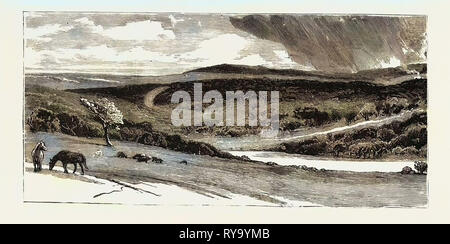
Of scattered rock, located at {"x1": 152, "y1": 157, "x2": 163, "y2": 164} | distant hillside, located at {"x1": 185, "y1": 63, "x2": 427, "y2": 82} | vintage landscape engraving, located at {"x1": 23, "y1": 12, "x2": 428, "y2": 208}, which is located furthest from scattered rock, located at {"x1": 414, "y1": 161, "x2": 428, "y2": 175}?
scattered rock, located at {"x1": 152, "y1": 157, "x2": 163, "y2": 164}

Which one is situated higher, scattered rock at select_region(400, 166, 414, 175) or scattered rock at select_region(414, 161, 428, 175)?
scattered rock at select_region(414, 161, 428, 175)

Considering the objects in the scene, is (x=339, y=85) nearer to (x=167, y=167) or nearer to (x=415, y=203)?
(x=415, y=203)

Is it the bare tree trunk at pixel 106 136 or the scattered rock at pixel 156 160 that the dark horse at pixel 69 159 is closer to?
the bare tree trunk at pixel 106 136

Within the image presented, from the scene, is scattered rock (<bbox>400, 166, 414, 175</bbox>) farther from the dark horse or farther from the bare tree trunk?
the dark horse

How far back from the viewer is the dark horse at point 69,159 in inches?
169

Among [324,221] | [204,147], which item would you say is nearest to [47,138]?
[204,147]

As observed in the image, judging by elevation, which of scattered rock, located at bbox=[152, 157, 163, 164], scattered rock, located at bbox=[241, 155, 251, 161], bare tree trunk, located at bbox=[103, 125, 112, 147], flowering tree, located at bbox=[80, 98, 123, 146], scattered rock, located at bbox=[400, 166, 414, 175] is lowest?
scattered rock, located at bbox=[400, 166, 414, 175]

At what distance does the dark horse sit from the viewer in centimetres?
428

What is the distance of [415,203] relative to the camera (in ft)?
14.1
